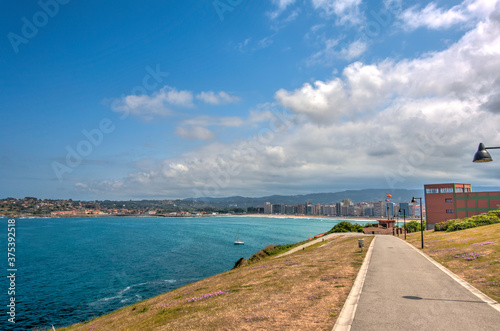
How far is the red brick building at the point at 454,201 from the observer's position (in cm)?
7825

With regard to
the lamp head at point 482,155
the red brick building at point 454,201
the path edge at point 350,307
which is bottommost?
the path edge at point 350,307

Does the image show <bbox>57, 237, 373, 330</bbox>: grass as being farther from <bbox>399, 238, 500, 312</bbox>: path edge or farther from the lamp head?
the lamp head

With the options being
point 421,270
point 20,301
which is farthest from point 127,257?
point 421,270

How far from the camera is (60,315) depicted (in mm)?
33188

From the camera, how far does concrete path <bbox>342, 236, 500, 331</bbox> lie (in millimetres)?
10672

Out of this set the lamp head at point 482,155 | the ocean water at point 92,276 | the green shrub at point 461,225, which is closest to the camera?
the lamp head at point 482,155

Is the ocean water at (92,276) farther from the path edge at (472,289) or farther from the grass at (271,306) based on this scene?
the path edge at (472,289)

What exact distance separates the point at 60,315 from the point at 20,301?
34.9ft

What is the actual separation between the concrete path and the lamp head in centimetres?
621

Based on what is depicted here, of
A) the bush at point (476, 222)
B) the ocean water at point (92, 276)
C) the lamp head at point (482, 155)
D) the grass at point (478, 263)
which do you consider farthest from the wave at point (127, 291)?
the bush at point (476, 222)

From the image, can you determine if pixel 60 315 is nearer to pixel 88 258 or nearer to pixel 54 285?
pixel 54 285

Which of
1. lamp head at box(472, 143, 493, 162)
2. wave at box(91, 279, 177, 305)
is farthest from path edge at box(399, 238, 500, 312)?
wave at box(91, 279, 177, 305)

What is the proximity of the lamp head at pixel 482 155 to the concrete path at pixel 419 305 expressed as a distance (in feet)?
20.4

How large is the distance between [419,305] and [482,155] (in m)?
7.27
